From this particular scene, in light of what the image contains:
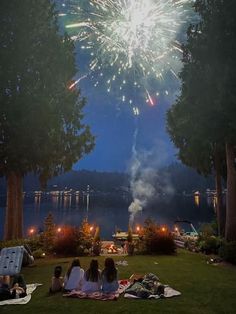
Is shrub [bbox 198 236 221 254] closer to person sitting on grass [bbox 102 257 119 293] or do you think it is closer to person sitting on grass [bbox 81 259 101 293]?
person sitting on grass [bbox 102 257 119 293]

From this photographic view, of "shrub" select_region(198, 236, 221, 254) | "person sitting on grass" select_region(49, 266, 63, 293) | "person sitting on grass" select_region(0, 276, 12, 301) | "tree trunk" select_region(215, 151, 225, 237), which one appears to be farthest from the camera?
"tree trunk" select_region(215, 151, 225, 237)

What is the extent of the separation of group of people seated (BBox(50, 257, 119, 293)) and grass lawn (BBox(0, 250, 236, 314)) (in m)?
0.45

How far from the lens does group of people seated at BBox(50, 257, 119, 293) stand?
12.1 meters

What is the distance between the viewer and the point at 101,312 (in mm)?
9969

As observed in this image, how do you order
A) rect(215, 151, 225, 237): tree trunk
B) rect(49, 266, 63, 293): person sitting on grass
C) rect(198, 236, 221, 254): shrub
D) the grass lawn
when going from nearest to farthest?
the grass lawn → rect(49, 266, 63, 293): person sitting on grass → rect(198, 236, 221, 254): shrub → rect(215, 151, 225, 237): tree trunk

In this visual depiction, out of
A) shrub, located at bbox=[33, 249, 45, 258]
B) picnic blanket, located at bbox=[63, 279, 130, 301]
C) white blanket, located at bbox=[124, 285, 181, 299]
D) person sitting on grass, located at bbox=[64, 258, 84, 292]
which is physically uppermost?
person sitting on grass, located at bbox=[64, 258, 84, 292]

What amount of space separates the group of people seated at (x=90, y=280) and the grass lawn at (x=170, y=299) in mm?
454

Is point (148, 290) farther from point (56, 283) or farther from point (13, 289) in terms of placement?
point (13, 289)

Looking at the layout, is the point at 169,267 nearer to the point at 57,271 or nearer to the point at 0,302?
the point at 57,271

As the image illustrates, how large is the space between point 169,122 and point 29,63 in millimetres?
14138

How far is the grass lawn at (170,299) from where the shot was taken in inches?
404

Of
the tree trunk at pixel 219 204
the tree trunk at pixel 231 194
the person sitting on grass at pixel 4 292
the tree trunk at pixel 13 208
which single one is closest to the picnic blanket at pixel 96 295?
the person sitting on grass at pixel 4 292

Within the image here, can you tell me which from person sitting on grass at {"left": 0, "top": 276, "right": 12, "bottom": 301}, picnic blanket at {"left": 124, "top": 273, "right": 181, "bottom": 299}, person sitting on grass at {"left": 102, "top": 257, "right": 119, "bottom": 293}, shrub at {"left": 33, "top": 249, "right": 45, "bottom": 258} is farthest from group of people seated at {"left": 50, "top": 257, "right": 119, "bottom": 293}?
shrub at {"left": 33, "top": 249, "right": 45, "bottom": 258}

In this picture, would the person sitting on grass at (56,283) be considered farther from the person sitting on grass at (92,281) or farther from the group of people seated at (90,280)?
the person sitting on grass at (92,281)
